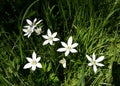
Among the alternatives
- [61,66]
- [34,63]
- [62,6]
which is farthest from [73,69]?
[62,6]

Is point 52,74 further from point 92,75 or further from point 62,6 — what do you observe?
point 62,6

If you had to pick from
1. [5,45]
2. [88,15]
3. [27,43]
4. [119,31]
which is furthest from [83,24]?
[5,45]

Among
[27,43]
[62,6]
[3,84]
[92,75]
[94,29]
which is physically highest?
[62,6]

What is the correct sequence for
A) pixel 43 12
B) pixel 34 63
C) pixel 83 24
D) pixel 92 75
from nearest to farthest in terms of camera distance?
pixel 34 63 < pixel 92 75 < pixel 83 24 < pixel 43 12

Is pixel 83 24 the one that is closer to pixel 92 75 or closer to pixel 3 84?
pixel 92 75

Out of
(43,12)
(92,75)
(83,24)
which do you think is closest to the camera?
(92,75)

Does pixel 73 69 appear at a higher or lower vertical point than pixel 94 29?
lower

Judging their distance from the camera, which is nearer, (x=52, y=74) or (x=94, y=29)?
(x=52, y=74)
